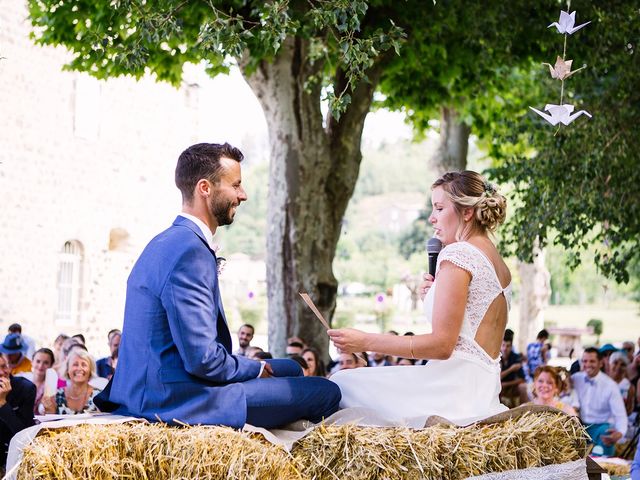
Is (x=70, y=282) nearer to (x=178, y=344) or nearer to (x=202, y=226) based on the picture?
(x=202, y=226)

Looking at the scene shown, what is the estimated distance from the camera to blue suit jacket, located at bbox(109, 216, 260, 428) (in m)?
4.01

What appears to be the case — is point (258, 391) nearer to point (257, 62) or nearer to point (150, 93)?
point (257, 62)

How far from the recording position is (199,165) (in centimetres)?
433

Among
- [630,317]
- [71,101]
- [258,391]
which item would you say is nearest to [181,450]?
[258,391]

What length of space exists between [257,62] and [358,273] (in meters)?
61.3

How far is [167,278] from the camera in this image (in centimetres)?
406

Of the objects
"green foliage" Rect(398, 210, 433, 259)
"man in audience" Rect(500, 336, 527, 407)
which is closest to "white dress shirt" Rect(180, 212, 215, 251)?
"man in audience" Rect(500, 336, 527, 407)

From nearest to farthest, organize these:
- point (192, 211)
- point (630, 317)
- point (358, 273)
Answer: point (192, 211)
point (630, 317)
point (358, 273)

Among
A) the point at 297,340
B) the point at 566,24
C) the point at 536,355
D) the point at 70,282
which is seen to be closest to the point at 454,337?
the point at 566,24

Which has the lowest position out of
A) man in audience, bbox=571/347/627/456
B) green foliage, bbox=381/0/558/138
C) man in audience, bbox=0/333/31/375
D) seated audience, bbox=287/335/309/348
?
man in audience, bbox=571/347/627/456

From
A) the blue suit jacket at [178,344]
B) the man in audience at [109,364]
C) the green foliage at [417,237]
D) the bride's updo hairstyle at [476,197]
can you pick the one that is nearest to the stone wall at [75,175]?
the man in audience at [109,364]

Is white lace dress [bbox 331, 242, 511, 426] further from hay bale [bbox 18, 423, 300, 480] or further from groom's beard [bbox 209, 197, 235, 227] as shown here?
groom's beard [bbox 209, 197, 235, 227]

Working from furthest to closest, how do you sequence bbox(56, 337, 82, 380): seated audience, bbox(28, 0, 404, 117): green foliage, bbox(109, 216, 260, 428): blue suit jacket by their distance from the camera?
bbox(56, 337, 82, 380): seated audience, bbox(28, 0, 404, 117): green foliage, bbox(109, 216, 260, 428): blue suit jacket

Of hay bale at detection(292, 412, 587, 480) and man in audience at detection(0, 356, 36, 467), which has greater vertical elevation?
hay bale at detection(292, 412, 587, 480)
